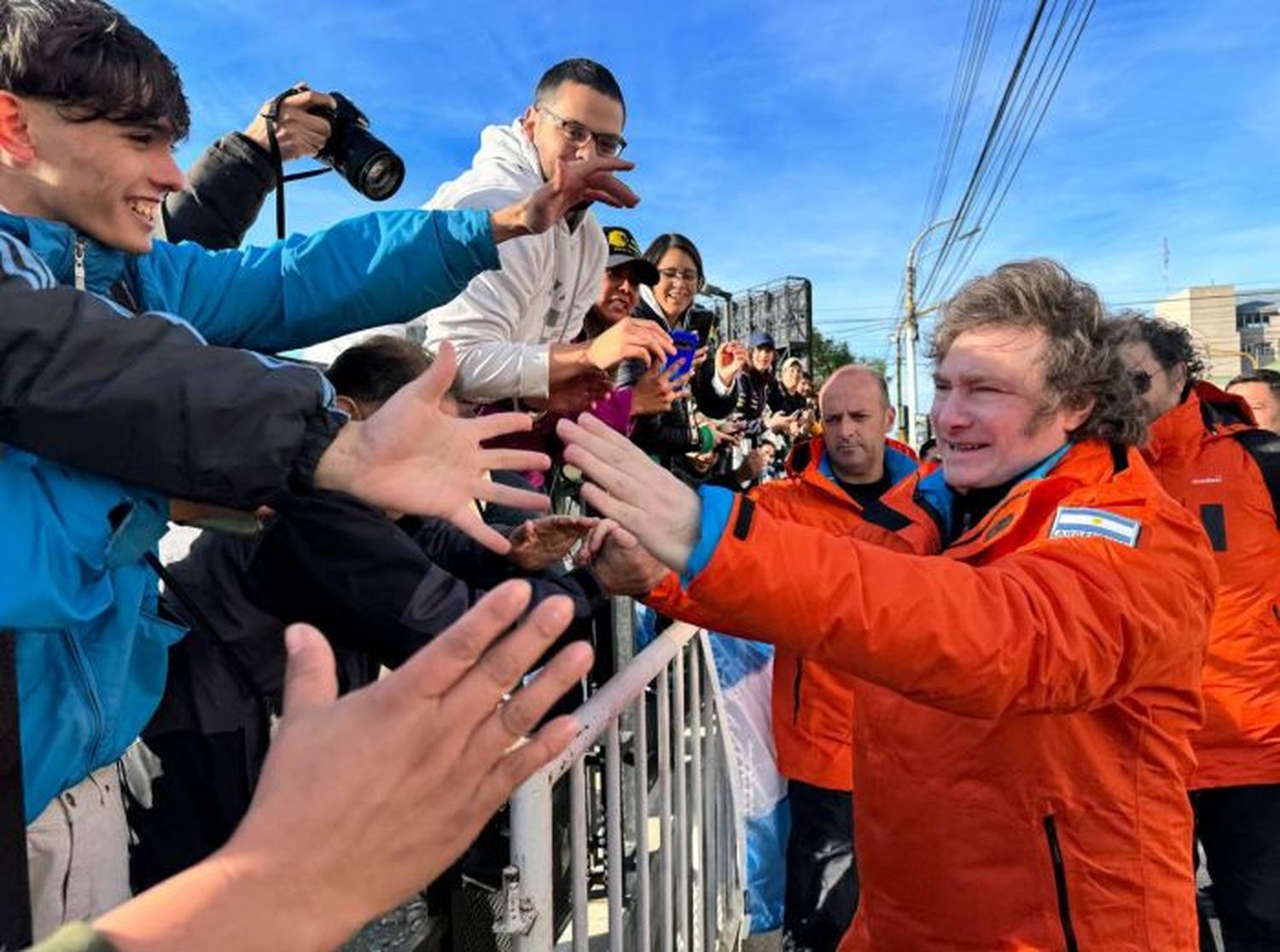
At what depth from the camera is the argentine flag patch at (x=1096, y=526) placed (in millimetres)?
1578

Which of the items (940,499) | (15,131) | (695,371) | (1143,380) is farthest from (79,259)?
(695,371)

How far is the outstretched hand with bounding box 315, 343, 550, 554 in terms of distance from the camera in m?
1.21

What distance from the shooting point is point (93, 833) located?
1.40 m

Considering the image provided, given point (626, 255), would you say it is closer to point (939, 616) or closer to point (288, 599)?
point (288, 599)

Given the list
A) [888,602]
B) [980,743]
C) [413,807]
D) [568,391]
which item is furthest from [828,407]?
[413,807]

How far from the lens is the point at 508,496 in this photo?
4.43 ft

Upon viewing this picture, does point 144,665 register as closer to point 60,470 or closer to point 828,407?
point 60,470

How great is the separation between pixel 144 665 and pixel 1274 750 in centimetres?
338

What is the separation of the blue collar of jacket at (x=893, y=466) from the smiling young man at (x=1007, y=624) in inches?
61.4

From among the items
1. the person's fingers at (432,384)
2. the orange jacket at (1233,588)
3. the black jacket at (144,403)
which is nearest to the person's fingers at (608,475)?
the person's fingers at (432,384)

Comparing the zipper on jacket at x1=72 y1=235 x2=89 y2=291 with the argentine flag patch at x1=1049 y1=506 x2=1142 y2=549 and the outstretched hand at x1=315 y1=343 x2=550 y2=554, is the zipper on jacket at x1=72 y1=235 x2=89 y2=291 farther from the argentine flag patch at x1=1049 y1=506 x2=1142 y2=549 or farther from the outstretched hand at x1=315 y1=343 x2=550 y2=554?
the argentine flag patch at x1=1049 y1=506 x2=1142 y2=549

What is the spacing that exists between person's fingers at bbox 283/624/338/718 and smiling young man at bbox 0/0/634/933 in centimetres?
42

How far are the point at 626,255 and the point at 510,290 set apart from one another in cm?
101

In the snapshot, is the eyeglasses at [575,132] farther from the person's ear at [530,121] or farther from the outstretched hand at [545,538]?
the outstretched hand at [545,538]
